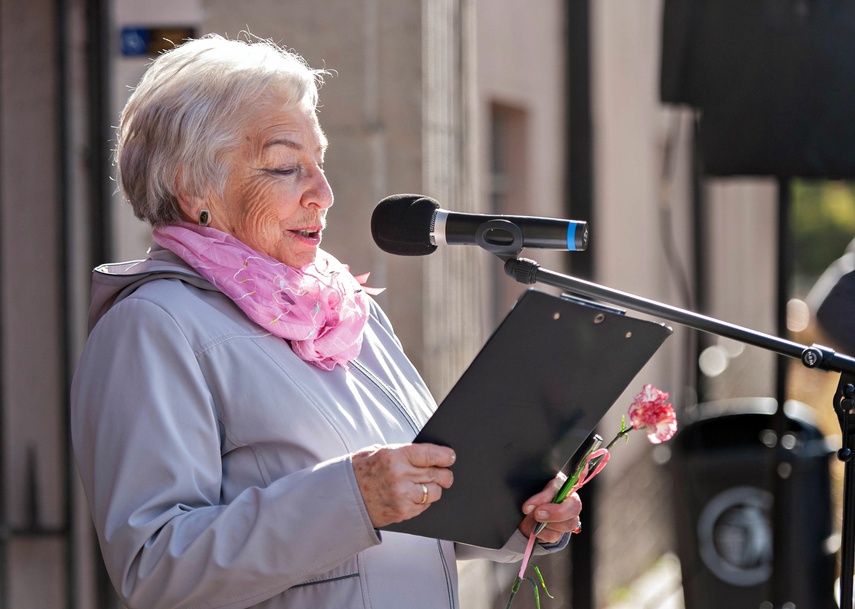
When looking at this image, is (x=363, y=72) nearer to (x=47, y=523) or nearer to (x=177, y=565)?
(x=47, y=523)

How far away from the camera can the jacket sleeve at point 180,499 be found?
1.57 m

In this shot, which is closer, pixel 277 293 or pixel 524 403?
pixel 524 403

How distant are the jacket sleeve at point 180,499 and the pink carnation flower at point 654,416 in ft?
1.55

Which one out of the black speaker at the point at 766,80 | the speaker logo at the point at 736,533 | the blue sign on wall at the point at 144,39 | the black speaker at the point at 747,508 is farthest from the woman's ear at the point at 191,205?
the speaker logo at the point at 736,533

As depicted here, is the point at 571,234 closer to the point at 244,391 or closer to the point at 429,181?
the point at 244,391

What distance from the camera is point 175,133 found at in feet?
6.07

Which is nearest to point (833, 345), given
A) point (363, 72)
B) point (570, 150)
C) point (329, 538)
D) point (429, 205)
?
point (570, 150)

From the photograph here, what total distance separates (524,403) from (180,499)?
547mm

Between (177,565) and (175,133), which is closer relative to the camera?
(177,565)

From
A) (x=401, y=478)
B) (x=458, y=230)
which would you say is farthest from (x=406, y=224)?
(x=401, y=478)

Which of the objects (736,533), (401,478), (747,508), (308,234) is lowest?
(736,533)

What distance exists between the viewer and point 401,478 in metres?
1.53

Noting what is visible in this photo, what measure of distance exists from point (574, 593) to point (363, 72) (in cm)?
214

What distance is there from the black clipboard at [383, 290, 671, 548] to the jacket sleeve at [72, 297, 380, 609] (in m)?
0.13
